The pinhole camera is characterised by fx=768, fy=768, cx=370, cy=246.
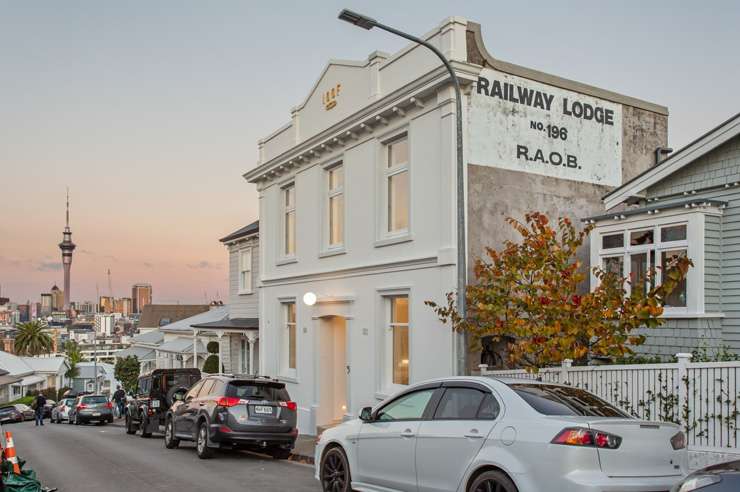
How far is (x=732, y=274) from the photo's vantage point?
13.9 m

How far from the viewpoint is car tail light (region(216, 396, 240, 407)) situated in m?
14.4

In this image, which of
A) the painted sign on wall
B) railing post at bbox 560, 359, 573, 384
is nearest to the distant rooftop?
the painted sign on wall

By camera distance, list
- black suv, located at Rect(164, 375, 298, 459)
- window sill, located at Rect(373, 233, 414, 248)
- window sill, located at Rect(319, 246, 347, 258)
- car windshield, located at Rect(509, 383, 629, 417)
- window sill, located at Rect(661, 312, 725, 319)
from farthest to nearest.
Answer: window sill, located at Rect(319, 246, 347, 258), window sill, located at Rect(373, 233, 414, 248), black suv, located at Rect(164, 375, 298, 459), window sill, located at Rect(661, 312, 725, 319), car windshield, located at Rect(509, 383, 629, 417)

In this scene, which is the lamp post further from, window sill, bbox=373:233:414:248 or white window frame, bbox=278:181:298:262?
white window frame, bbox=278:181:298:262

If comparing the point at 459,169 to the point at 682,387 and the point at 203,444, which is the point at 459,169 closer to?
the point at 682,387

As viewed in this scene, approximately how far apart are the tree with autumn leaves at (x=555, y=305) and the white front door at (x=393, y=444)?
402 cm

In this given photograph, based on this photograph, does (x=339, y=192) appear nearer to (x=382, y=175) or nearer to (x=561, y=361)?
(x=382, y=175)

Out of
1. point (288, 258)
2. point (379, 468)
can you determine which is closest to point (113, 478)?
point (379, 468)

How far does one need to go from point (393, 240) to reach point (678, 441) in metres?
9.94

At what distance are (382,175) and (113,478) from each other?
28.3 ft

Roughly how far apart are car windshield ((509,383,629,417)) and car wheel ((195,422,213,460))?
852 centimetres

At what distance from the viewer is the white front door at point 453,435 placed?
24.6 feet

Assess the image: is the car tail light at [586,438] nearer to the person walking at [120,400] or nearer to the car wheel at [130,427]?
the car wheel at [130,427]

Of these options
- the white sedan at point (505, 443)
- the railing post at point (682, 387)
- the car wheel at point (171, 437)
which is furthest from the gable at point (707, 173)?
the car wheel at point (171, 437)
